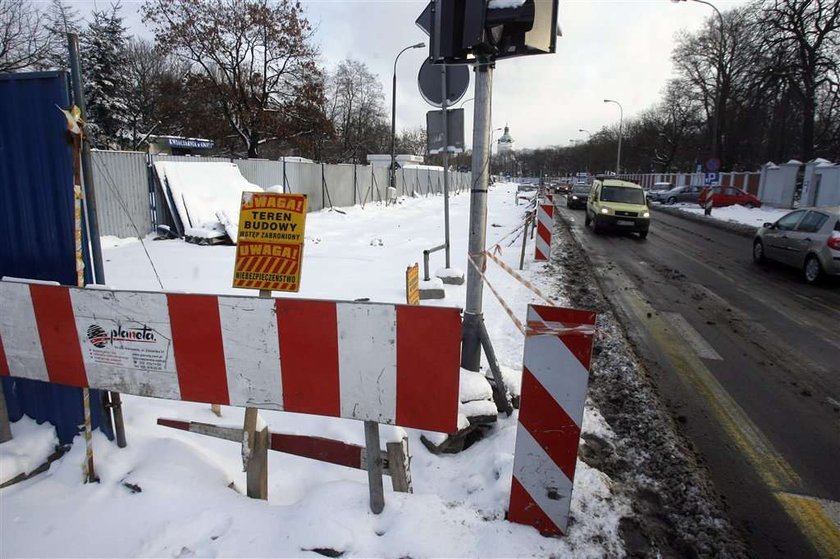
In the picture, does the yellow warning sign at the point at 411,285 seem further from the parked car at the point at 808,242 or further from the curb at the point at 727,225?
the curb at the point at 727,225

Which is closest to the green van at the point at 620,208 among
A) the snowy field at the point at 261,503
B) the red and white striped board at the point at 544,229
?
the red and white striped board at the point at 544,229

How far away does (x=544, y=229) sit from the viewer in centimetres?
1079

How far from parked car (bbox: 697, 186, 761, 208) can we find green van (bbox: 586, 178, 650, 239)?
17.0m

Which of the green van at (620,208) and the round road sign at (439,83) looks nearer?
the round road sign at (439,83)

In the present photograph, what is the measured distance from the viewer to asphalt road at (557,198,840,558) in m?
3.07

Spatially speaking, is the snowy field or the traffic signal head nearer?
the snowy field

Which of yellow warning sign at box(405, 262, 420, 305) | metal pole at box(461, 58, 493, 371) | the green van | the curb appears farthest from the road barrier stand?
the curb

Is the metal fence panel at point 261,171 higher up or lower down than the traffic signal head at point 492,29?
lower down

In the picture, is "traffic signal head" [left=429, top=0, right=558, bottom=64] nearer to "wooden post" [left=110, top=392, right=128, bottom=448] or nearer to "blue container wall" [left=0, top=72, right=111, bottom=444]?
"blue container wall" [left=0, top=72, right=111, bottom=444]

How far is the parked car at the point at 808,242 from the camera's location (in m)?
9.37

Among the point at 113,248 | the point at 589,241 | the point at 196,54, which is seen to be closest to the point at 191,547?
the point at 113,248

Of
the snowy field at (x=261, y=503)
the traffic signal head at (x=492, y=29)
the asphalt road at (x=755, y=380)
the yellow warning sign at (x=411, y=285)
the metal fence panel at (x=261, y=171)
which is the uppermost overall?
the traffic signal head at (x=492, y=29)

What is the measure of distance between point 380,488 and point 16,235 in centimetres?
285

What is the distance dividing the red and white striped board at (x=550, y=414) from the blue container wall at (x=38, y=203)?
2670 mm
